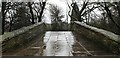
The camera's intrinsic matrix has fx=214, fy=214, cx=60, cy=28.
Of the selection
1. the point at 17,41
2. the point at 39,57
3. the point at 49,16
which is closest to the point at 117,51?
the point at 39,57

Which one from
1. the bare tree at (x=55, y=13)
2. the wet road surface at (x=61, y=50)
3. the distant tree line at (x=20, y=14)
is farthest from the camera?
the bare tree at (x=55, y=13)

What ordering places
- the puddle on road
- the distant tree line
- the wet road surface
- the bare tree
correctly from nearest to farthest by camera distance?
the wet road surface → the puddle on road → the distant tree line → the bare tree

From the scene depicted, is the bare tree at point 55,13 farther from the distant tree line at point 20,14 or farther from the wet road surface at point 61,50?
the wet road surface at point 61,50

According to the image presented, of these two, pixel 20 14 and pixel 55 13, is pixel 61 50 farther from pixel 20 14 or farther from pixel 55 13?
pixel 55 13

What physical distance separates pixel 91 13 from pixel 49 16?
6.34 meters

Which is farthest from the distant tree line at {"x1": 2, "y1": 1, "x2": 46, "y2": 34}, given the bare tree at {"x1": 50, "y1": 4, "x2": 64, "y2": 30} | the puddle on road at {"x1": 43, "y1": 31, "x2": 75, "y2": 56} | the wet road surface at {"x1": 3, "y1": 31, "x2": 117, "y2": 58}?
the wet road surface at {"x1": 3, "y1": 31, "x2": 117, "y2": 58}

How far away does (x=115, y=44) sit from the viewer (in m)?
5.67

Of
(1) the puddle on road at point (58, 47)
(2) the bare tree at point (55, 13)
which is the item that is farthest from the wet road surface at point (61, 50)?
(2) the bare tree at point (55, 13)

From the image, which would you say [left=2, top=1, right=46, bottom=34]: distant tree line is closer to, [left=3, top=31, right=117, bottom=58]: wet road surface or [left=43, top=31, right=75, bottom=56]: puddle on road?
[left=43, top=31, right=75, bottom=56]: puddle on road

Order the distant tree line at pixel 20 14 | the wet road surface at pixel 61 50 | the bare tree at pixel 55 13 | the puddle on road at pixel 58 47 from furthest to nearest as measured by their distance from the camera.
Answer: the bare tree at pixel 55 13 < the distant tree line at pixel 20 14 < the puddle on road at pixel 58 47 < the wet road surface at pixel 61 50

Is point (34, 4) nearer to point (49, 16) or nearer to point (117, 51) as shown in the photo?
point (49, 16)

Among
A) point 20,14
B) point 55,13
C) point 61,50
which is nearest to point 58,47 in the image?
point 61,50

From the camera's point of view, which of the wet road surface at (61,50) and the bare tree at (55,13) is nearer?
the wet road surface at (61,50)

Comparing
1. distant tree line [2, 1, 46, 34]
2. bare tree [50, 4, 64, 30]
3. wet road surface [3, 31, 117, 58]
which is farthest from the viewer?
bare tree [50, 4, 64, 30]
